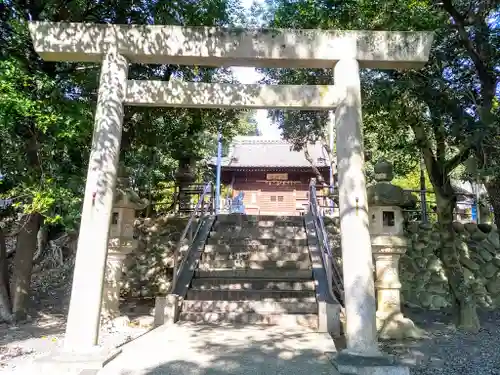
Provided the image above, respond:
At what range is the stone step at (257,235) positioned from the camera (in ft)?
27.6

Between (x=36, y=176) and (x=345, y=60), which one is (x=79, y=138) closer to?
(x=36, y=176)

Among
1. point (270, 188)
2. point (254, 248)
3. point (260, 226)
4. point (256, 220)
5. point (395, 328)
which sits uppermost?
point (270, 188)

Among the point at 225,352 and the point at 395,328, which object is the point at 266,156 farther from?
the point at 225,352

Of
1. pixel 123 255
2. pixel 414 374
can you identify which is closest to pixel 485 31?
pixel 414 374

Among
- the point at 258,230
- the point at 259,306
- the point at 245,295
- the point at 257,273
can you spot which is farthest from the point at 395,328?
the point at 258,230

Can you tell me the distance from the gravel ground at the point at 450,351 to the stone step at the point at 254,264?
2.30 m

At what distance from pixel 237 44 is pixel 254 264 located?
14.6 ft

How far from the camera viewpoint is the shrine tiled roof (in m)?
19.2

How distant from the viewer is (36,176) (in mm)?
5785

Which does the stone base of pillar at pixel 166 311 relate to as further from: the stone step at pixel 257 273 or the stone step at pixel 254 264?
the stone step at pixel 254 264

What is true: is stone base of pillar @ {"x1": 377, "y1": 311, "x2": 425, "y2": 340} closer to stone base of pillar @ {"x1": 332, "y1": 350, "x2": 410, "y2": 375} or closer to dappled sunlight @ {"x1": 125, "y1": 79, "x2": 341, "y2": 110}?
stone base of pillar @ {"x1": 332, "y1": 350, "x2": 410, "y2": 375}

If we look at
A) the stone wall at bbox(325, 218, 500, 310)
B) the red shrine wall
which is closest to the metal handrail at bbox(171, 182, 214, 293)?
the stone wall at bbox(325, 218, 500, 310)

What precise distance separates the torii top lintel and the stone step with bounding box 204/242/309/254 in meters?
4.38

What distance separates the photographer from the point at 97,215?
13.8ft
